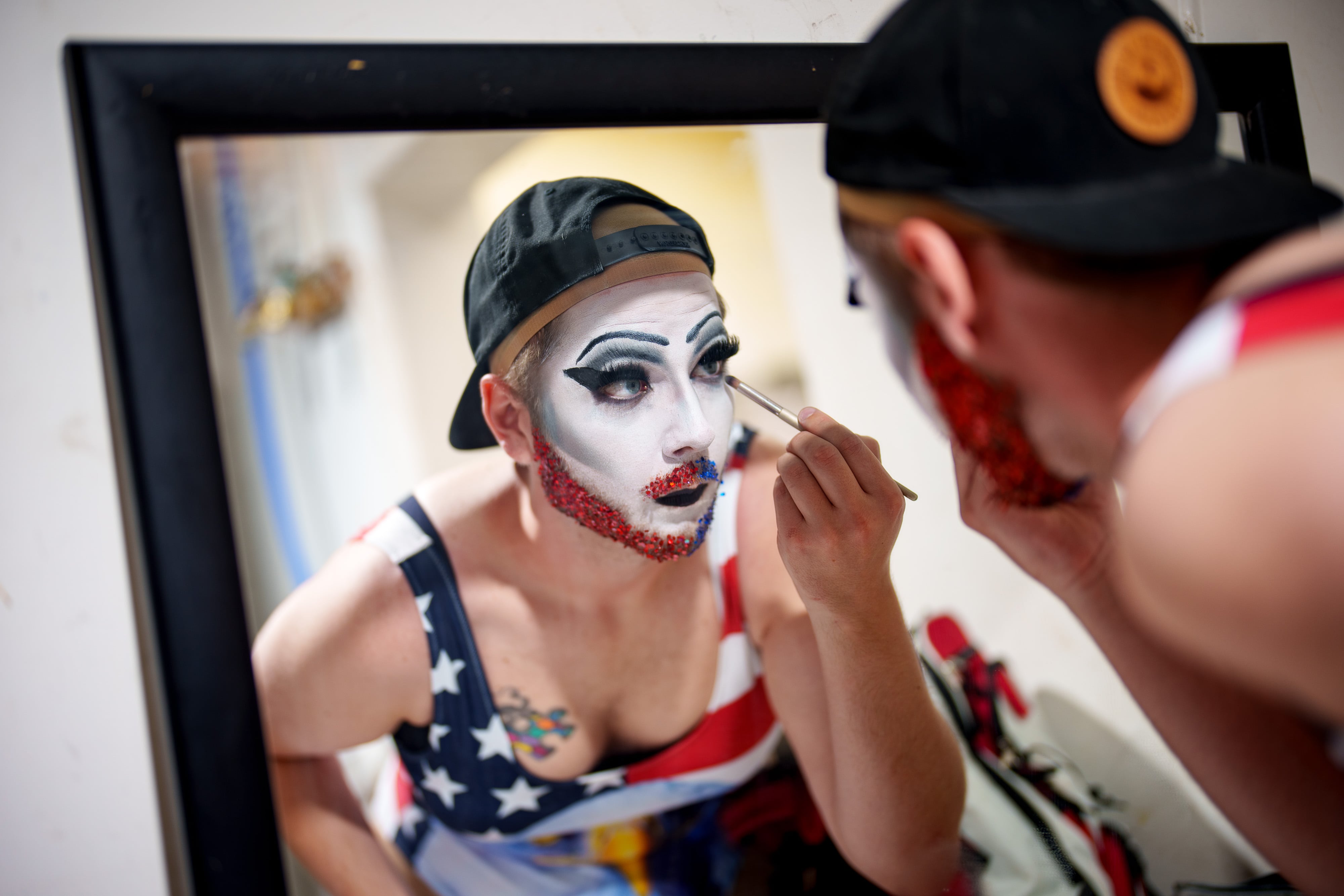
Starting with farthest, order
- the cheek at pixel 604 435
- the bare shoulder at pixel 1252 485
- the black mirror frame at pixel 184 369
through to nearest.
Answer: the cheek at pixel 604 435, the black mirror frame at pixel 184 369, the bare shoulder at pixel 1252 485

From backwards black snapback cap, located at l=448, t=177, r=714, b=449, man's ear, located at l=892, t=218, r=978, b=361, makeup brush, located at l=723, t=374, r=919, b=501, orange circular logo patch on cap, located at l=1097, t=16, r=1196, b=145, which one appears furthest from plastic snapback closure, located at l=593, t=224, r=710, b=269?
orange circular logo patch on cap, located at l=1097, t=16, r=1196, b=145

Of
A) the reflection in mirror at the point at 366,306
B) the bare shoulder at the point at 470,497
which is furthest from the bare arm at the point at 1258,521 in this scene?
the bare shoulder at the point at 470,497

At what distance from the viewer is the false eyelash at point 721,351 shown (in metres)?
0.68

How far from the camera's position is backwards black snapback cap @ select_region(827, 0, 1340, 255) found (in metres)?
0.44

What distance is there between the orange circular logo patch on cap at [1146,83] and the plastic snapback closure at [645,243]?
33 cm

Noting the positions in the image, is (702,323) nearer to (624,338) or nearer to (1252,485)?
(624,338)

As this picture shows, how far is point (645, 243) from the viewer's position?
667mm

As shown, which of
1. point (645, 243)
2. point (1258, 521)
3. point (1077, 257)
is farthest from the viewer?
point (645, 243)

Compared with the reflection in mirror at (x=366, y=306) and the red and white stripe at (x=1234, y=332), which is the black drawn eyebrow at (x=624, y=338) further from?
the red and white stripe at (x=1234, y=332)

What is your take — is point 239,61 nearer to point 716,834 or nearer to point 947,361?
point 947,361

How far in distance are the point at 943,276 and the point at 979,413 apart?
99 millimetres

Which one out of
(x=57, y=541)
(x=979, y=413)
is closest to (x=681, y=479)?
(x=979, y=413)

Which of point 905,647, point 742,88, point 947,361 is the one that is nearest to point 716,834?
point 905,647

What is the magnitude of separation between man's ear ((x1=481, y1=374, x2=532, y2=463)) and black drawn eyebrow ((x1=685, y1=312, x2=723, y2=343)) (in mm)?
148
